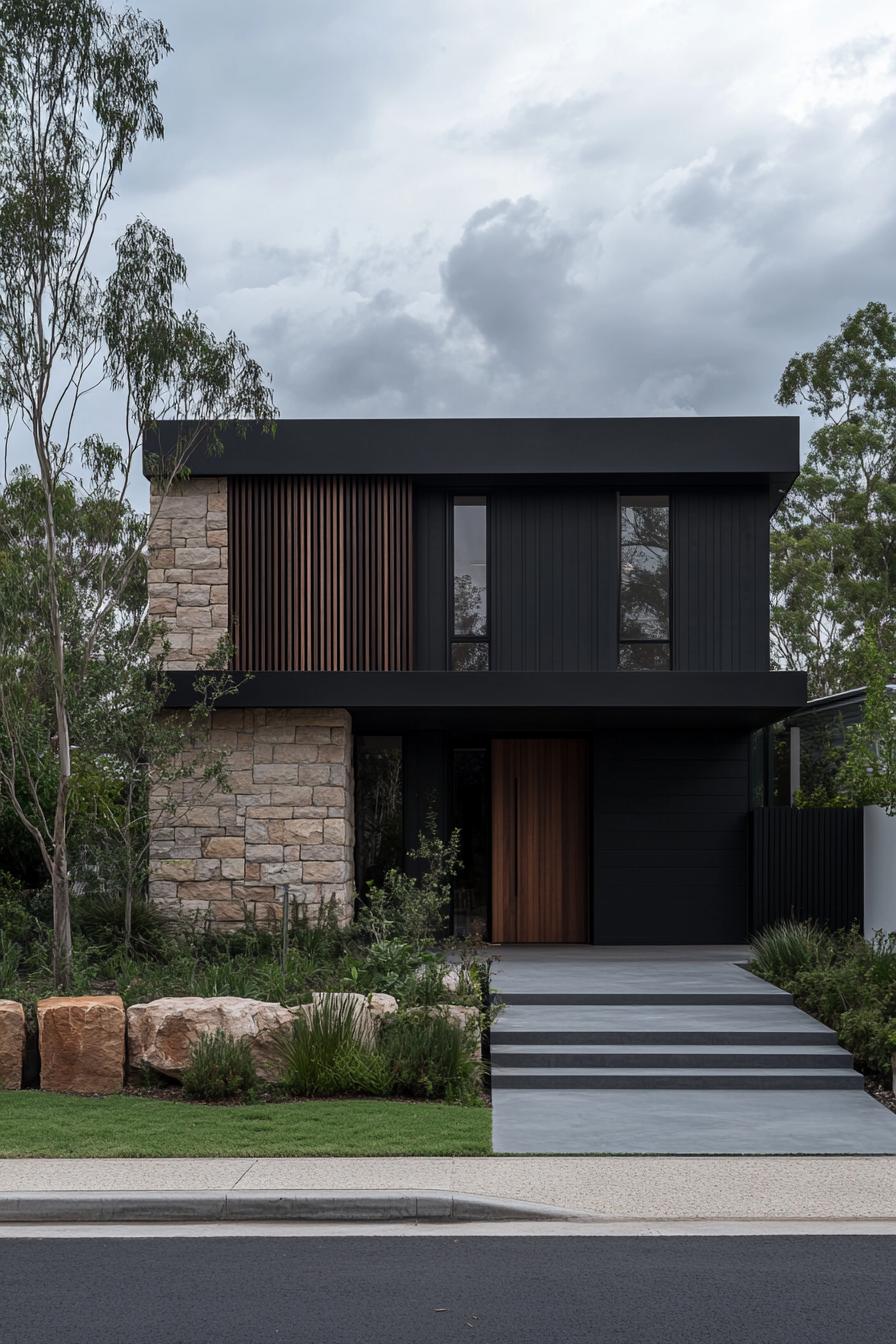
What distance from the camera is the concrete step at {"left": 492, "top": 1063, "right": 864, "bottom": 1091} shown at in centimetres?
1028

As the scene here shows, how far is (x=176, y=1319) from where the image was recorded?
5680 mm

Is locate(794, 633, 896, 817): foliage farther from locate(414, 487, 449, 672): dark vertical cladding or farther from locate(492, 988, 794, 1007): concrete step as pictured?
locate(414, 487, 449, 672): dark vertical cladding

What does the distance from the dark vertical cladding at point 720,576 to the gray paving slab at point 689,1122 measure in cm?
712

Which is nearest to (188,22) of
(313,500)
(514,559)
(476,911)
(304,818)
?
(313,500)

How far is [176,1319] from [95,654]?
8.54 metres

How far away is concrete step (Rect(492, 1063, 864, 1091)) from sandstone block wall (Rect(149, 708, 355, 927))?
5.22 metres

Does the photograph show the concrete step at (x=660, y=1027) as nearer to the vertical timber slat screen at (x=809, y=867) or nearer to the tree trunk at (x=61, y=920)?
the tree trunk at (x=61, y=920)

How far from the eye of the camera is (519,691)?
15.0 meters

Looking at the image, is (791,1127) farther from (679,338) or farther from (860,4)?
(679,338)

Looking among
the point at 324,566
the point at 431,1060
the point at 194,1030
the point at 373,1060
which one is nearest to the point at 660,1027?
the point at 431,1060

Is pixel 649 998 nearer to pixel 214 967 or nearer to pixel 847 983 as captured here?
pixel 847 983

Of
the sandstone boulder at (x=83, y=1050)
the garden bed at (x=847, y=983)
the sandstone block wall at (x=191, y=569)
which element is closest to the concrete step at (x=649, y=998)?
the garden bed at (x=847, y=983)

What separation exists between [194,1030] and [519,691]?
6.23m

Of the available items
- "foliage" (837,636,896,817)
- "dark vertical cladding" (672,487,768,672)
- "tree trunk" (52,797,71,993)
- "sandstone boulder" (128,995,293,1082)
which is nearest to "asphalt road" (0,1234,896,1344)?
"sandstone boulder" (128,995,293,1082)
